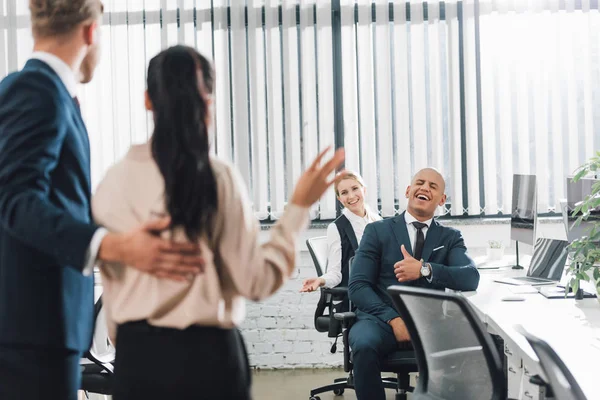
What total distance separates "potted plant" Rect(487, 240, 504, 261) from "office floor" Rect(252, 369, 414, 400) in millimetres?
987

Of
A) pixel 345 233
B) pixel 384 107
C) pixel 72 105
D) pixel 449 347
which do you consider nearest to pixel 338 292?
pixel 345 233

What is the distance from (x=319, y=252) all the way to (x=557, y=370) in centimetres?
289

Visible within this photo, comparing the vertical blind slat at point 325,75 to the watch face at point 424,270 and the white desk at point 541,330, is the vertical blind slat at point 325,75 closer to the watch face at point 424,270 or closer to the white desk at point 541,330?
the watch face at point 424,270

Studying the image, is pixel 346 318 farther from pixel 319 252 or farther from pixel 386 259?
pixel 319 252

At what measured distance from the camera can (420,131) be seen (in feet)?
16.9

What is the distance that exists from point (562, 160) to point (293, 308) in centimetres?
198

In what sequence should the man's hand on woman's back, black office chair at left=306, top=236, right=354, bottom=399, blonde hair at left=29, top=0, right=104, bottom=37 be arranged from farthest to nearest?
black office chair at left=306, top=236, right=354, bottom=399, blonde hair at left=29, top=0, right=104, bottom=37, the man's hand on woman's back

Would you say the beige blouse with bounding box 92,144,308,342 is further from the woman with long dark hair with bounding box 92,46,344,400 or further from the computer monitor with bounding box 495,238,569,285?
the computer monitor with bounding box 495,238,569,285

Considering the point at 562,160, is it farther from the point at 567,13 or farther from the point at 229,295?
the point at 229,295

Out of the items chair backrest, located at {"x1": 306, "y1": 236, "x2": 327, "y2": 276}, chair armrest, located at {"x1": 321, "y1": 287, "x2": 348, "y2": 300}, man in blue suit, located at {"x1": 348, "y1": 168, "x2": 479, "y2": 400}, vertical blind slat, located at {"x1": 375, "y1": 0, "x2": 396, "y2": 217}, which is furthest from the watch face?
vertical blind slat, located at {"x1": 375, "y1": 0, "x2": 396, "y2": 217}

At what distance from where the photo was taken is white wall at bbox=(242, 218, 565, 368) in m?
5.14

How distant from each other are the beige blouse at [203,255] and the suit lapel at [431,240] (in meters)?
2.43

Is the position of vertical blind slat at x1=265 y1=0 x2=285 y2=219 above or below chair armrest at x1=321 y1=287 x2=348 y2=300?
above

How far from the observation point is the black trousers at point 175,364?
1.29 meters
